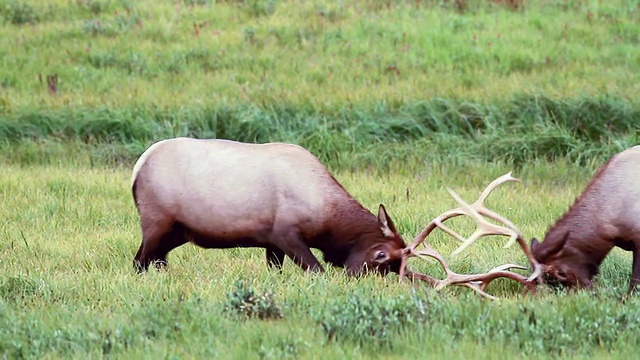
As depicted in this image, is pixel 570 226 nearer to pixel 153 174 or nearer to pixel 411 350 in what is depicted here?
pixel 411 350

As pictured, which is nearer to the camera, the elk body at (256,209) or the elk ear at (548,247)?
the elk ear at (548,247)

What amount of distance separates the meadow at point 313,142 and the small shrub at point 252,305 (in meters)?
0.02

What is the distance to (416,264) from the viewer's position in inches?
316

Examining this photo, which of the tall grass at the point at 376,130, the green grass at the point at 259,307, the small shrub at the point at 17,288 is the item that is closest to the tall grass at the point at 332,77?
the tall grass at the point at 376,130

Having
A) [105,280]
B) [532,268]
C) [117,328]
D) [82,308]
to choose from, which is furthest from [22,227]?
[532,268]

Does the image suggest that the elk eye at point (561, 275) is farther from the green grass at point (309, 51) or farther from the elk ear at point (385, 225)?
the green grass at point (309, 51)

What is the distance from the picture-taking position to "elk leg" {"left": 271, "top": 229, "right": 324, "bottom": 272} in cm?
737

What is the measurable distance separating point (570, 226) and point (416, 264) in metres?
1.24

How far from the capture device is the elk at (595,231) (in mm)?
7082

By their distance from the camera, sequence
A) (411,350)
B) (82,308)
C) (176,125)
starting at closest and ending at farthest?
(411,350)
(82,308)
(176,125)

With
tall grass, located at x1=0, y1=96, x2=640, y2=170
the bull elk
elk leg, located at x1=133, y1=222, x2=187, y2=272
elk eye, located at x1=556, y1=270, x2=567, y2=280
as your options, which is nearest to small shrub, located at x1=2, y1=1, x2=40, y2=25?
tall grass, located at x1=0, y1=96, x2=640, y2=170

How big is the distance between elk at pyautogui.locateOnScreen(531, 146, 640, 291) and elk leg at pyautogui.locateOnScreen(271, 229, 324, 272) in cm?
148

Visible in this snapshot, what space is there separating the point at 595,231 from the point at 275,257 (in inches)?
87.7

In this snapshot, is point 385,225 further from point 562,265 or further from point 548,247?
point 562,265
